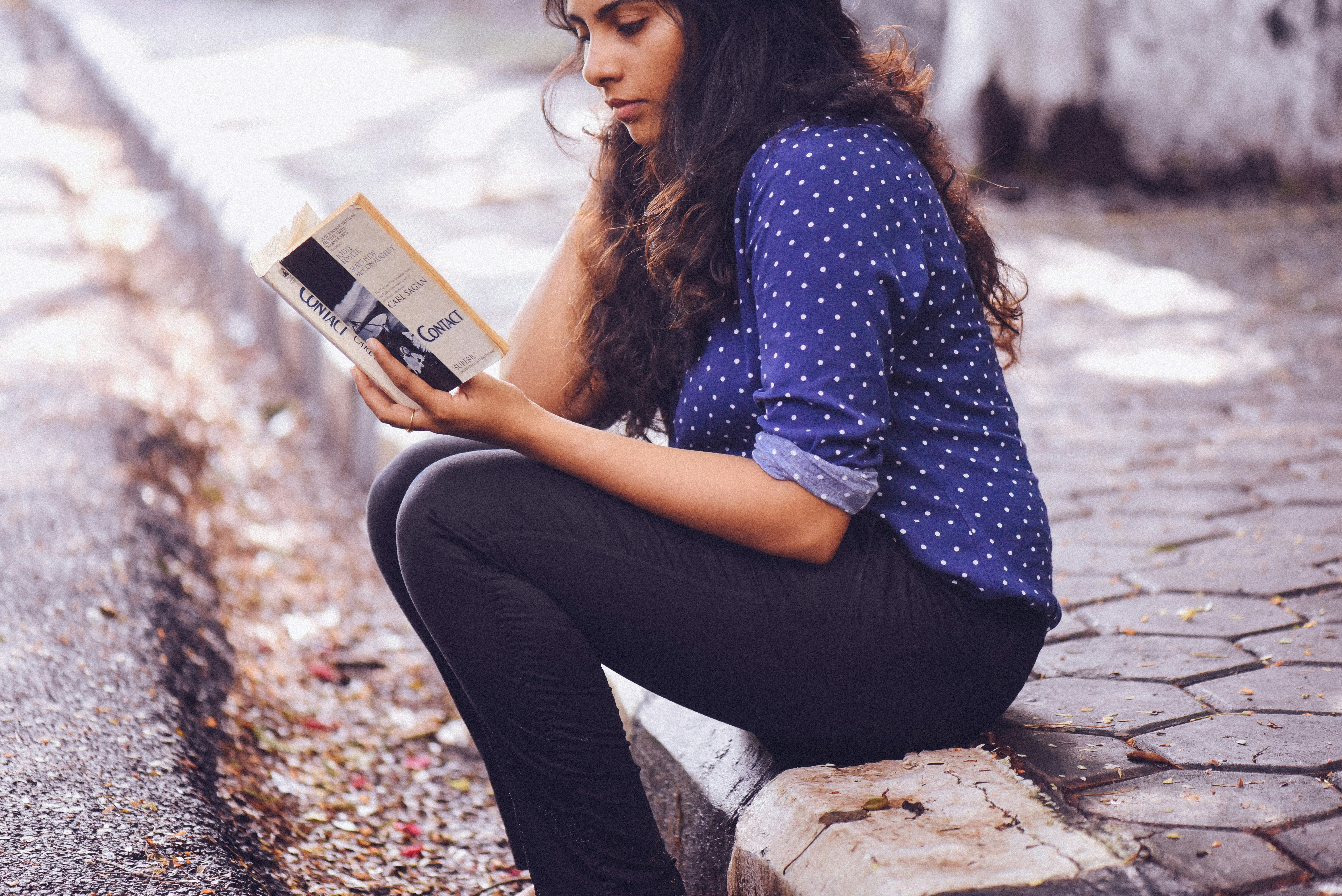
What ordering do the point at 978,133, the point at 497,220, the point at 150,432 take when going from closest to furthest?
the point at 150,432
the point at 497,220
the point at 978,133

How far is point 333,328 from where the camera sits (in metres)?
1.70

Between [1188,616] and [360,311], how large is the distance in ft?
5.63

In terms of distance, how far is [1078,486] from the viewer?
3.24 meters

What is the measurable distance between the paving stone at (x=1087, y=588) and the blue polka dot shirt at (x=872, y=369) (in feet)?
2.47

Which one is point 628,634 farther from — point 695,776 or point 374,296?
point 374,296

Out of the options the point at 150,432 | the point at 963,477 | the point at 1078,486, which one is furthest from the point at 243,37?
the point at 963,477

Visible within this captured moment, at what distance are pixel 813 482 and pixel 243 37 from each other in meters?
13.3

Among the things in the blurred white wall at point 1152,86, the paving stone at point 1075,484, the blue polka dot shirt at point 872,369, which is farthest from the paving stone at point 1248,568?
the blurred white wall at point 1152,86

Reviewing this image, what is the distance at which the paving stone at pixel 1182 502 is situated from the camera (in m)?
3.02

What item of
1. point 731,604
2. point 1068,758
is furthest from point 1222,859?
point 731,604

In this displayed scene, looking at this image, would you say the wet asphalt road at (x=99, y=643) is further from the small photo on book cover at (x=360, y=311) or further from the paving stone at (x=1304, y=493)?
the paving stone at (x=1304, y=493)

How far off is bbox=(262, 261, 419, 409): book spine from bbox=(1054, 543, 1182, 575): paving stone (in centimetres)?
163

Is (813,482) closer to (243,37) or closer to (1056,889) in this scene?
(1056,889)

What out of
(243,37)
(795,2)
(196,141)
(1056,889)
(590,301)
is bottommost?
(243,37)
